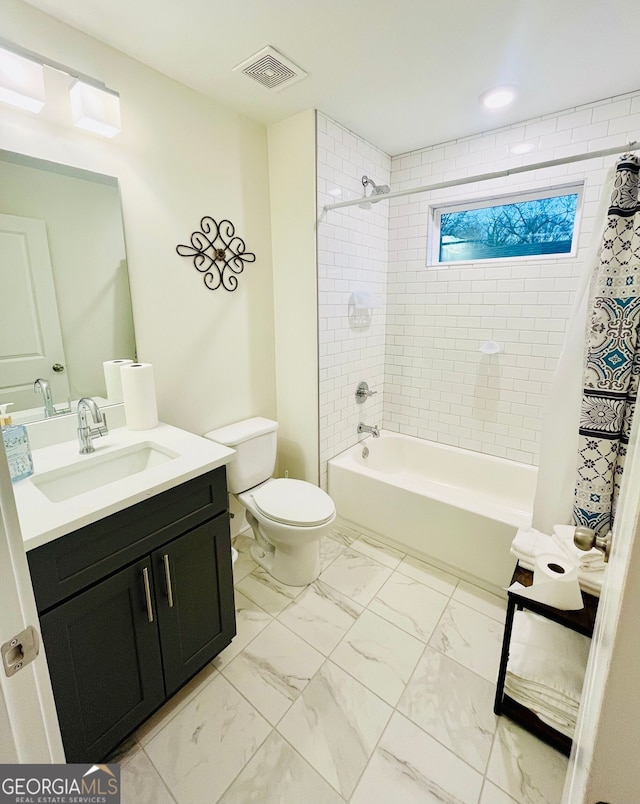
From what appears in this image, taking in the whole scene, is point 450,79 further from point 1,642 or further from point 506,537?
point 1,642

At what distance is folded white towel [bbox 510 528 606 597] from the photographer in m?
1.30

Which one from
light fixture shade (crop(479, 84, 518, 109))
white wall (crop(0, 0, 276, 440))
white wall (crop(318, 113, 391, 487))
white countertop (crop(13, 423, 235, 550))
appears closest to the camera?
white countertop (crop(13, 423, 235, 550))

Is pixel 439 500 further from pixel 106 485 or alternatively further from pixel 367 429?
pixel 106 485

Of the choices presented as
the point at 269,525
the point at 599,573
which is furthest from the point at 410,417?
the point at 599,573

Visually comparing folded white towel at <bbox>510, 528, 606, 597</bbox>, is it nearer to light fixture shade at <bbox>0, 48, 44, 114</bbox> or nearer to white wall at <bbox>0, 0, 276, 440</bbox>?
white wall at <bbox>0, 0, 276, 440</bbox>

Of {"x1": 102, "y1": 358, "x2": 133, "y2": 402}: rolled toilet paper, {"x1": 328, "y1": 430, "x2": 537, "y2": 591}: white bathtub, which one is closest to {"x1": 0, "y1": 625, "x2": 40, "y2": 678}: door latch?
{"x1": 102, "y1": 358, "x2": 133, "y2": 402}: rolled toilet paper

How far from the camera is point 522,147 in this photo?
2195 millimetres

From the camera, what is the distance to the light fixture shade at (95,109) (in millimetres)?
1379

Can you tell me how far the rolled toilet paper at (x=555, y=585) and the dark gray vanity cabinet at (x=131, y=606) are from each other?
3.69 ft

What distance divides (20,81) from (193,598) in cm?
188

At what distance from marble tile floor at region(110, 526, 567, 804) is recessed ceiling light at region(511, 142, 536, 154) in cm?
255

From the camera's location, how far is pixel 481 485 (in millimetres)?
2637

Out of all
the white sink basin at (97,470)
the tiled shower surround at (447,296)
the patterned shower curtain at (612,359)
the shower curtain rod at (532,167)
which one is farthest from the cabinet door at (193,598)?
the shower curtain rod at (532,167)

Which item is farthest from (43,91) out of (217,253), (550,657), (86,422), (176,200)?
(550,657)
